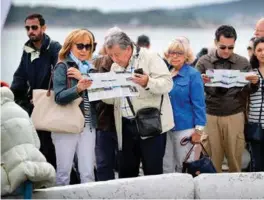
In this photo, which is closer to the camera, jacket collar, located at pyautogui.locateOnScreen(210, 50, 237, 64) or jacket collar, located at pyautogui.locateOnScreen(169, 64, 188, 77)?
jacket collar, located at pyautogui.locateOnScreen(169, 64, 188, 77)

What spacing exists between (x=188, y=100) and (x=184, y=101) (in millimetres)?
35

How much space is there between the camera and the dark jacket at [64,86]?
505 cm


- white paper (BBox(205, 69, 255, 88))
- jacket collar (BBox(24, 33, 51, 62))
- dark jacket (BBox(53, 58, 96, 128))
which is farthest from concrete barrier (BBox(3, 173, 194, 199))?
jacket collar (BBox(24, 33, 51, 62))

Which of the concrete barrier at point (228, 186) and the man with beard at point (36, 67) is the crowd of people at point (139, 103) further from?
the concrete barrier at point (228, 186)

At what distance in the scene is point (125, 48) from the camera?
5.03 m

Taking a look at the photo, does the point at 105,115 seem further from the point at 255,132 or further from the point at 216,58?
the point at 255,132

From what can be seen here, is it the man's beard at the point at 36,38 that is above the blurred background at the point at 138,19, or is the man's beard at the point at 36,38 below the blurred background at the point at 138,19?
below

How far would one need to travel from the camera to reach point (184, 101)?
5.53 meters

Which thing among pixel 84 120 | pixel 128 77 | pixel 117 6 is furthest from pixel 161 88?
pixel 117 6

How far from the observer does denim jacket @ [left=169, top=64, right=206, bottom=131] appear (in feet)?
18.0

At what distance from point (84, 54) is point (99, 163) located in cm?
91

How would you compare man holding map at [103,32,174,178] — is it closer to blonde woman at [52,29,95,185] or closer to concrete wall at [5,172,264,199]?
blonde woman at [52,29,95,185]

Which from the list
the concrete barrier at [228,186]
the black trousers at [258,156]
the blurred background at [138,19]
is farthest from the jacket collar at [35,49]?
the black trousers at [258,156]

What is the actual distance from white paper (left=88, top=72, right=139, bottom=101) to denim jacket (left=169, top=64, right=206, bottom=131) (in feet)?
1.83
